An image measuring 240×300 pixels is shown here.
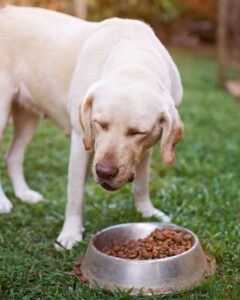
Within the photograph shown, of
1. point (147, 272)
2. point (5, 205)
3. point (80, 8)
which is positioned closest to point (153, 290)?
point (147, 272)

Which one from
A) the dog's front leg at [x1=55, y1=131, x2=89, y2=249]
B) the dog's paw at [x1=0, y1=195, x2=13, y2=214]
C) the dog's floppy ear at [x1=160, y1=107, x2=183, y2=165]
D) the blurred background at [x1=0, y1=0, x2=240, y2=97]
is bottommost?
the blurred background at [x1=0, y1=0, x2=240, y2=97]

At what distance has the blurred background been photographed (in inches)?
444

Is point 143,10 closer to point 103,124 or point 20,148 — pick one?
point 20,148

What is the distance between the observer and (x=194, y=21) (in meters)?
19.5

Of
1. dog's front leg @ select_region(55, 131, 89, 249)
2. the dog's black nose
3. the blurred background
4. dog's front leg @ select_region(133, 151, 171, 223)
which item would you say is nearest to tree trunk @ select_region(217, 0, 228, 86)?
the blurred background

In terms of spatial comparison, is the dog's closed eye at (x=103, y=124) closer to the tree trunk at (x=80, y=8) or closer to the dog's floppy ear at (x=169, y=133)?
the dog's floppy ear at (x=169, y=133)

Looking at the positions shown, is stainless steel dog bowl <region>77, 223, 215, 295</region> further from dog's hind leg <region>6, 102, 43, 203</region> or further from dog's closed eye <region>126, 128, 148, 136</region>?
dog's hind leg <region>6, 102, 43, 203</region>

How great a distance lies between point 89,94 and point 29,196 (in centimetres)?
174

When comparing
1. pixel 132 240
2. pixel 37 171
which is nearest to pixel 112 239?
pixel 132 240

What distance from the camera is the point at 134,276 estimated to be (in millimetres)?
3162

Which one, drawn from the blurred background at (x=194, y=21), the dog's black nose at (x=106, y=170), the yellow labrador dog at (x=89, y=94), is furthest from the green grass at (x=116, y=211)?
the blurred background at (x=194, y=21)

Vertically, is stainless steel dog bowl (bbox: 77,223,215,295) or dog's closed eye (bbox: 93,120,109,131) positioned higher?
dog's closed eye (bbox: 93,120,109,131)

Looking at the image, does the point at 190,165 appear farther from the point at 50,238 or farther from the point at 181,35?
the point at 181,35

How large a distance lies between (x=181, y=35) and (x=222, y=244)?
53.7 ft
